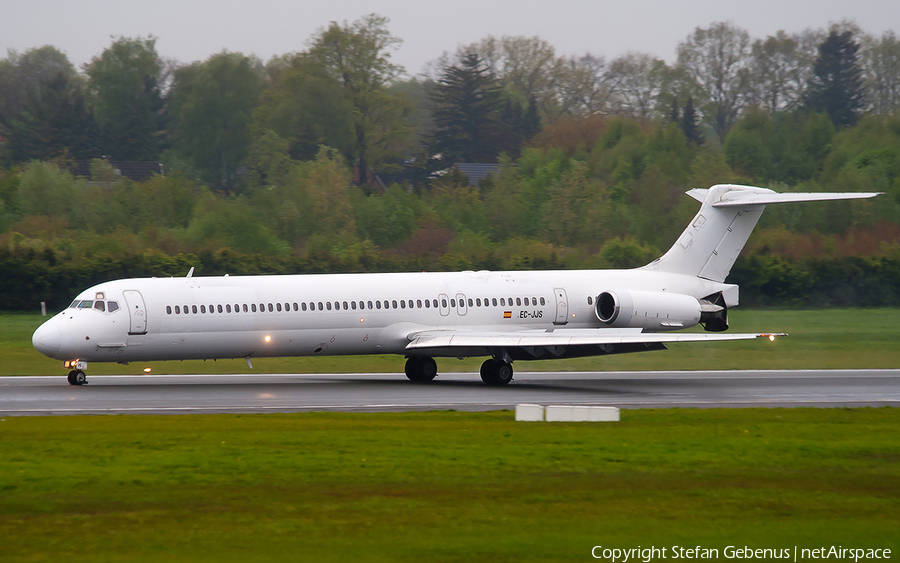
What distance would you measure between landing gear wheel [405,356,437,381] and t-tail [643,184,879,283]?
26.8ft

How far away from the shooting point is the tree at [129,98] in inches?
3327

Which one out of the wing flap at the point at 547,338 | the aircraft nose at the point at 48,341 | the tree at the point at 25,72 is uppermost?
the tree at the point at 25,72

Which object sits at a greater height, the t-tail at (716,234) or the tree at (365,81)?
the tree at (365,81)

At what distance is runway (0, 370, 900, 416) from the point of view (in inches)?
916

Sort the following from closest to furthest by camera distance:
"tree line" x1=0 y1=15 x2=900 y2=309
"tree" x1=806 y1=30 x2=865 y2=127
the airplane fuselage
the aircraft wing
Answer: the airplane fuselage < the aircraft wing < "tree line" x1=0 y1=15 x2=900 y2=309 < "tree" x1=806 y1=30 x2=865 y2=127

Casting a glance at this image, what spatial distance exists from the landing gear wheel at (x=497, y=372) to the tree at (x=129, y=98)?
61.0 m

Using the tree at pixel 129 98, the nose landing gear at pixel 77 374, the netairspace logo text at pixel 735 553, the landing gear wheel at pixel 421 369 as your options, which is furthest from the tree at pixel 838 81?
the netairspace logo text at pixel 735 553

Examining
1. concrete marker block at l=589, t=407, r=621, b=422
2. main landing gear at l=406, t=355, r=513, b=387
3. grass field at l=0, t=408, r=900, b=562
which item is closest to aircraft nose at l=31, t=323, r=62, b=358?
grass field at l=0, t=408, r=900, b=562

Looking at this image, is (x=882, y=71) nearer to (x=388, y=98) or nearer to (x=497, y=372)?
(x=388, y=98)

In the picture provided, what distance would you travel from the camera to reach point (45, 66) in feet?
340

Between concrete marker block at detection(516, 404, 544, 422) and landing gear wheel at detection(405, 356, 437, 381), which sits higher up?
concrete marker block at detection(516, 404, 544, 422)

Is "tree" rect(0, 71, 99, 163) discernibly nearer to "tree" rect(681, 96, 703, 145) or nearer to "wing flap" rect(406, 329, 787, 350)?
"tree" rect(681, 96, 703, 145)

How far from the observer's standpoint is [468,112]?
9100 cm

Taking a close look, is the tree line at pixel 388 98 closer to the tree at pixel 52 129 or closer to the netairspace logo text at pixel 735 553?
the tree at pixel 52 129
